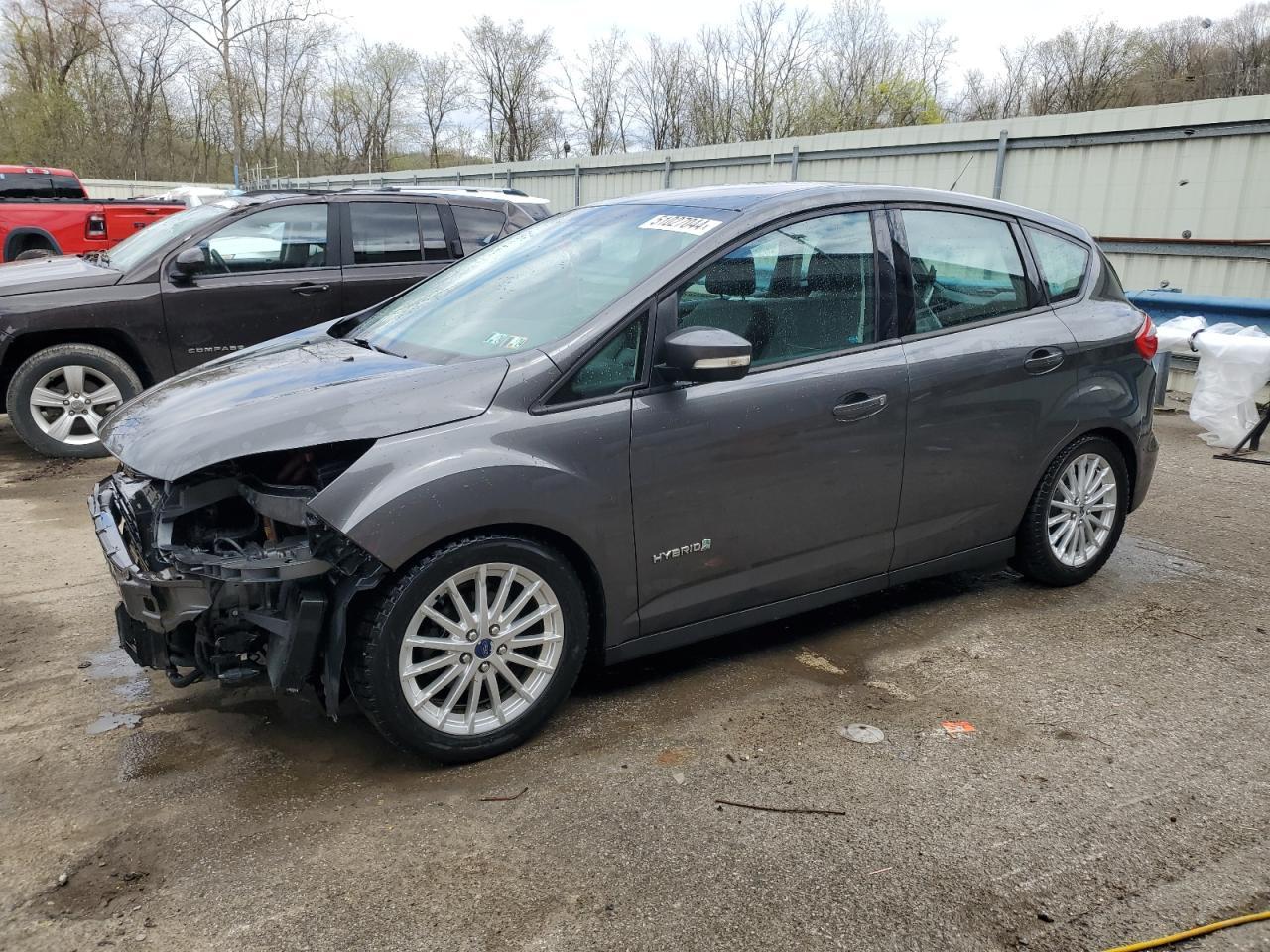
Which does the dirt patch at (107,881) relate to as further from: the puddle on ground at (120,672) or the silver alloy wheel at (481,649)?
the puddle on ground at (120,672)

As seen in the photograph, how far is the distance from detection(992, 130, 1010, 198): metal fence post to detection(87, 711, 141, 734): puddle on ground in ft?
35.5

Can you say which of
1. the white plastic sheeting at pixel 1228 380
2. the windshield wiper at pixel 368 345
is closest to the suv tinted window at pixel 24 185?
the windshield wiper at pixel 368 345

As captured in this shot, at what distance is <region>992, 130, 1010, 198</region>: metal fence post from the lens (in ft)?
36.9

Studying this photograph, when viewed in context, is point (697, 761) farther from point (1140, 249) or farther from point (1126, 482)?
point (1140, 249)

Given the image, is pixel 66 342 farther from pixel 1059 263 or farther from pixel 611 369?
pixel 1059 263

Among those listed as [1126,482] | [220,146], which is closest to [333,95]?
[220,146]

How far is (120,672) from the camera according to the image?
3.67 metres

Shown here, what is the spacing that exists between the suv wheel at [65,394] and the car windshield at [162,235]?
730mm

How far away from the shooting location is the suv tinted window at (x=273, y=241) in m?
7.17

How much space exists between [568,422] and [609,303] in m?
0.46

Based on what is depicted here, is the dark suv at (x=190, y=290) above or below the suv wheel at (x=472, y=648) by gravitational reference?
above

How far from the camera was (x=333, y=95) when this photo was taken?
5197 centimetres

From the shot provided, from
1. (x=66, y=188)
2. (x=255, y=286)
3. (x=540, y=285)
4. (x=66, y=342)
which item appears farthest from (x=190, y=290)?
(x=66, y=188)

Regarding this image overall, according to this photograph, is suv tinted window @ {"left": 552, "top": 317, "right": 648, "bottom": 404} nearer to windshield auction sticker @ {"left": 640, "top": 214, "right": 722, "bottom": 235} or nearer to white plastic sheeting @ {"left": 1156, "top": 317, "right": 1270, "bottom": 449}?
windshield auction sticker @ {"left": 640, "top": 214, "right": 722, "bottom": 235}
